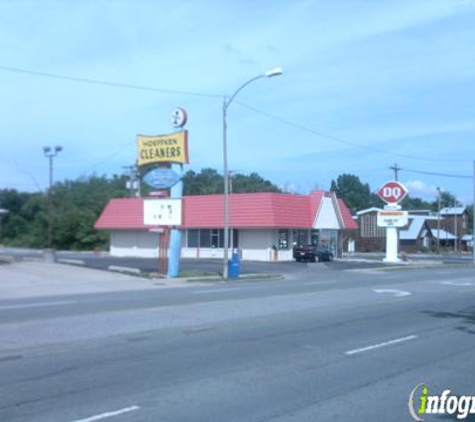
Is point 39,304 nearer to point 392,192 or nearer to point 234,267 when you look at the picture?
point 234,267

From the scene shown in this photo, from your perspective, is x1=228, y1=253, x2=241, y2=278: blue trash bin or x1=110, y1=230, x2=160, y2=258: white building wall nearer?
x1=228, y1=253, x2=241, y2=278: blue trash bin

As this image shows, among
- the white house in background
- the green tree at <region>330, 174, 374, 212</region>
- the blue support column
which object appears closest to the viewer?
the blue support column

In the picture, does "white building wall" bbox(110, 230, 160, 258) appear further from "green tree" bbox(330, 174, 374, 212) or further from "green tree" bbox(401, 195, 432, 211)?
"green tree" bbox(401, 195, 432, 211)

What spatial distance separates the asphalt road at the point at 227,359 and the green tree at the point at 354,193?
9151 centimetres

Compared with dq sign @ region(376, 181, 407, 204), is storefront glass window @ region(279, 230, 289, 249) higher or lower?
lower

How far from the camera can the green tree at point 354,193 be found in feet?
367

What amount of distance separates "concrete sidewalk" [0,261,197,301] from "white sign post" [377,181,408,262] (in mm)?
32097

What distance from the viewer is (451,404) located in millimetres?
8500

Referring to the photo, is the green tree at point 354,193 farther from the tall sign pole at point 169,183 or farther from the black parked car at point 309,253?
the tall sign pole at point 169,183

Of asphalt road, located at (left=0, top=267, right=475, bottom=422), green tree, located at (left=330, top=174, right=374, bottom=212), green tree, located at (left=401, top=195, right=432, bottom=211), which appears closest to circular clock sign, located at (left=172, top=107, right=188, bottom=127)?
asphalt road, located at (left=0, top=267, right=475, bottom=422)

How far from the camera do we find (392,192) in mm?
65188

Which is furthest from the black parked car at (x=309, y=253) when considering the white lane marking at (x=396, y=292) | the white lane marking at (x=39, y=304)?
the white lane marking at (x=39, y=304)

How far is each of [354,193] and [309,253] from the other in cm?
6355

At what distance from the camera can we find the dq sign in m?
64.9
